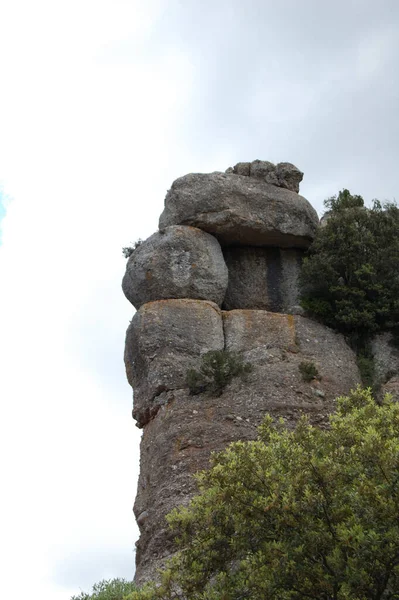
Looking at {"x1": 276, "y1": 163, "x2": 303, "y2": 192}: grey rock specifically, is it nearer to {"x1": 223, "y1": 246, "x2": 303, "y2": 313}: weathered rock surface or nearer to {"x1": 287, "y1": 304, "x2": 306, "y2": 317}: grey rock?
{"x1": 223, "y1": 246, "x2": 303, "y2": 313}: weathered rock surface

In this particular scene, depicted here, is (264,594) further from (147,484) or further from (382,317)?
(382,317)

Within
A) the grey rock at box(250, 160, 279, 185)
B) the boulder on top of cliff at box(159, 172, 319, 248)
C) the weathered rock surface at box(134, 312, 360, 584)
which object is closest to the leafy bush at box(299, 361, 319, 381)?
the weathered rock surface at box(134, 312, 360, 584)

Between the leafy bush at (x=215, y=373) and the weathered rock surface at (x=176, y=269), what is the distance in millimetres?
2359

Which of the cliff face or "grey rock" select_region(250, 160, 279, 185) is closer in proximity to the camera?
the cliff face

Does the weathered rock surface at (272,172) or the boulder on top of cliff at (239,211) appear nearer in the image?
the boulder on top of cliff at (239,211)

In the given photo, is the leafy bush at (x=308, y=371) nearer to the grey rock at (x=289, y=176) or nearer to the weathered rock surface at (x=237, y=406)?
the weathered rock surface at (x=237, y=406)

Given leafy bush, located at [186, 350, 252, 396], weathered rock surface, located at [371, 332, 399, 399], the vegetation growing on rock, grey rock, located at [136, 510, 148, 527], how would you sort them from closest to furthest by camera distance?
grey rock, located at [136, 510, 148, 527] < leafy bush, located at [186, 350, 252, 396] < weathered rock surface, located at [371, 332, 399, 399] < the vegetation growing on rock

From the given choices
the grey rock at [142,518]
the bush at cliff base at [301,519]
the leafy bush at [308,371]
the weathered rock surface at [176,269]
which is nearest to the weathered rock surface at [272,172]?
the weathered rock surface at [176,269]

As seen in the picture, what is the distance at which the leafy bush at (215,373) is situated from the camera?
17.5 meters

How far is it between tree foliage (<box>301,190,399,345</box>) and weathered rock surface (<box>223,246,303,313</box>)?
0.69 metres

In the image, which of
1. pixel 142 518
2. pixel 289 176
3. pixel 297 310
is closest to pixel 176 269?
pixel 297 310

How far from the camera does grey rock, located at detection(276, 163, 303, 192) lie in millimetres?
22192

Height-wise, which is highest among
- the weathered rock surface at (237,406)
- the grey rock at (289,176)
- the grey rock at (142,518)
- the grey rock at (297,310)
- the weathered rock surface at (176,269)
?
the grey rock at (289,176)

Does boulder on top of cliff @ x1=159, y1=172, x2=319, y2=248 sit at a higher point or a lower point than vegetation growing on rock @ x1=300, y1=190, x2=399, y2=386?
higher
